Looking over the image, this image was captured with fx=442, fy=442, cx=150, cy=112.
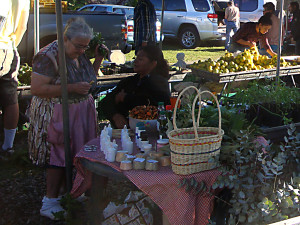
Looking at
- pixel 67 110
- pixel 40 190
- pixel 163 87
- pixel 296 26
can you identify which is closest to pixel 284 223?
pixel 67 110

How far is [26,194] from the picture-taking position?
393cm

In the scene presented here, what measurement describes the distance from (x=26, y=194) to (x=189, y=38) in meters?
11.7

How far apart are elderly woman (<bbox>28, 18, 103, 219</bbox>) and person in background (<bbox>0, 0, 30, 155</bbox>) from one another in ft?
4.17

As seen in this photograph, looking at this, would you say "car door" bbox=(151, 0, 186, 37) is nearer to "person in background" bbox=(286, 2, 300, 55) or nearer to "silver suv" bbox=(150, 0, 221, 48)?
"silver suv" bbox=(150, 0, 221, 48)

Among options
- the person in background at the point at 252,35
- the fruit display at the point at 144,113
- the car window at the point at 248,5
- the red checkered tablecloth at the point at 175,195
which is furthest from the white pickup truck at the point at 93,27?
the car window at the point at 248,5

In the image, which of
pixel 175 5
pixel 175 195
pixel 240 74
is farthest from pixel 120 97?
pixel 175 5

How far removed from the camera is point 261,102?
3.64m

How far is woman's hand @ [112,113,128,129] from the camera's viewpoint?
3.87m

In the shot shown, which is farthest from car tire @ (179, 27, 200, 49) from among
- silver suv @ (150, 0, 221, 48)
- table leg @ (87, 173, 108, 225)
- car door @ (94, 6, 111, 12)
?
table leg @ (87, 173, 108, 225)

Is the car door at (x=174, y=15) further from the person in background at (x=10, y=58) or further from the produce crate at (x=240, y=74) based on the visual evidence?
the person in background at (x=10, y=58)

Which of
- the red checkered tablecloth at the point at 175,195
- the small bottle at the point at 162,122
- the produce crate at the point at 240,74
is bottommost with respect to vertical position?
the red checkered tablecloth at the point at 175,195

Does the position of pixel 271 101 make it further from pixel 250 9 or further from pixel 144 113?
pixel 250 9

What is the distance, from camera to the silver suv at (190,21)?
14695 mm

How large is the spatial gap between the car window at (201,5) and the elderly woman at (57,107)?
39.1 feet
